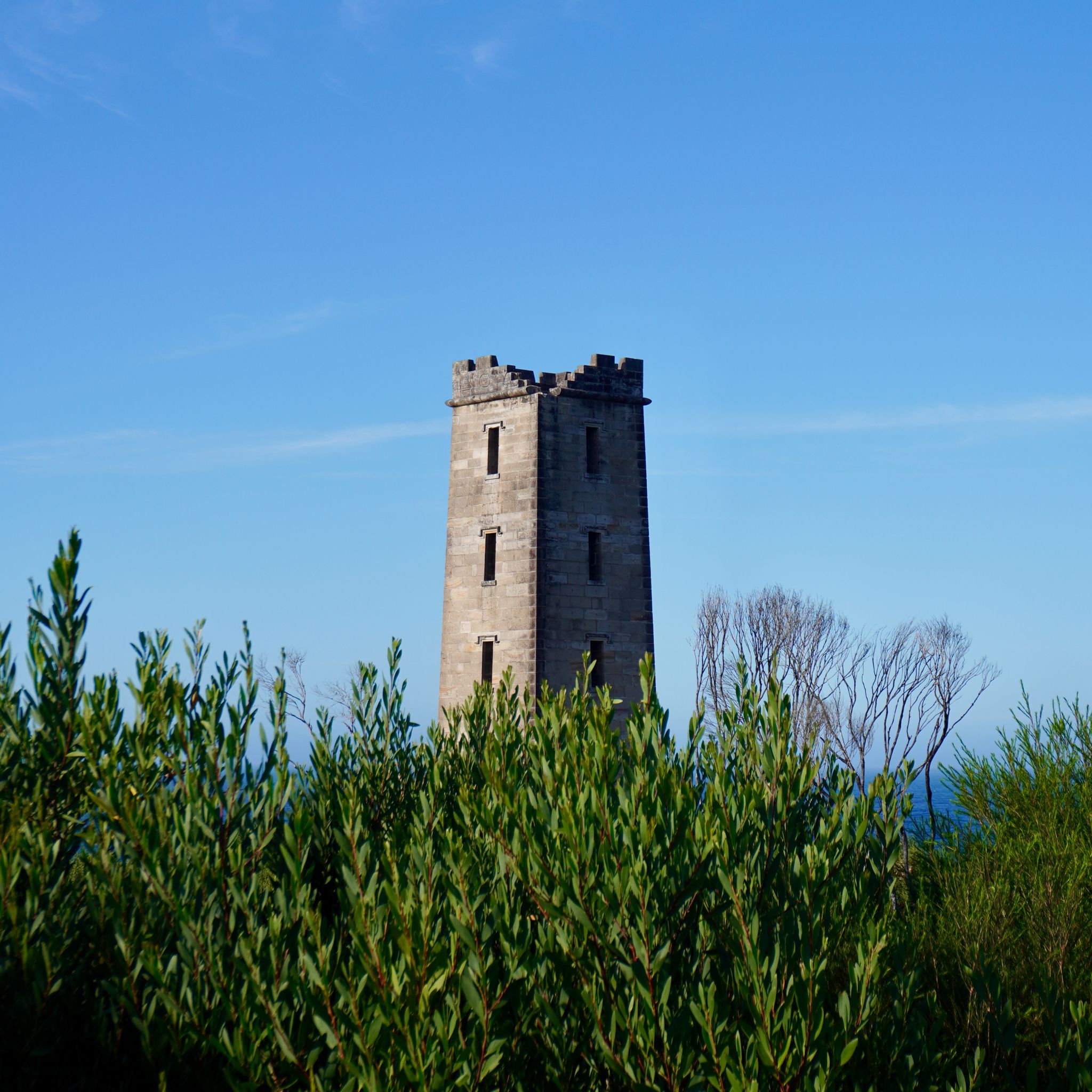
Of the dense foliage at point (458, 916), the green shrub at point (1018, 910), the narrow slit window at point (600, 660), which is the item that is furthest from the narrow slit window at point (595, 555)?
the dense foliage at point (458, 916)

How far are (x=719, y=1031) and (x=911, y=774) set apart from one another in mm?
5179

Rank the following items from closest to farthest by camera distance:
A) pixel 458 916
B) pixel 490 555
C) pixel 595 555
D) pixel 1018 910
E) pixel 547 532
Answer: pixel 458 916 → pixel 1018 910 → pixel 547 532 → pixel 595 555 → pixel 490 555

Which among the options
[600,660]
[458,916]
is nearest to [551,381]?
[600,660]

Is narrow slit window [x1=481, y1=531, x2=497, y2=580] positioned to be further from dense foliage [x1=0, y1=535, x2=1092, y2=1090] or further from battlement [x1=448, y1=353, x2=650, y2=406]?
dense foliage [x1=0, y1=535, x2=1092, y2=1090]

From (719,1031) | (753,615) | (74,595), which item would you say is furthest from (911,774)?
(753,615)

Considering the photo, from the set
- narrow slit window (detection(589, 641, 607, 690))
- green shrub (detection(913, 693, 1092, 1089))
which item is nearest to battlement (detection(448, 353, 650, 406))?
narrow slit window (detection(589, 641, 607, 690))

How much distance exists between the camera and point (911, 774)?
493 inches

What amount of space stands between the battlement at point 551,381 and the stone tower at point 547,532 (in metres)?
0.04

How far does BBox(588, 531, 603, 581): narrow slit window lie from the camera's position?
94.6 ft

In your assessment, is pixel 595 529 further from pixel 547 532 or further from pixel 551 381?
pixel 551 381

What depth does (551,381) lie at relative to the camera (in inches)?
1169

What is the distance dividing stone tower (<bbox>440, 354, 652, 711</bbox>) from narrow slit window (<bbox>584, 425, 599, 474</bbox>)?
0.10 ft

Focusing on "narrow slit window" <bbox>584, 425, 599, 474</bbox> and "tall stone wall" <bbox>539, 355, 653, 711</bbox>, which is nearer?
"tall stone wall" <bbox>539, 355, 653, 711</bbox>

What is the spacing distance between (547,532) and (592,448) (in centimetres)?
277
